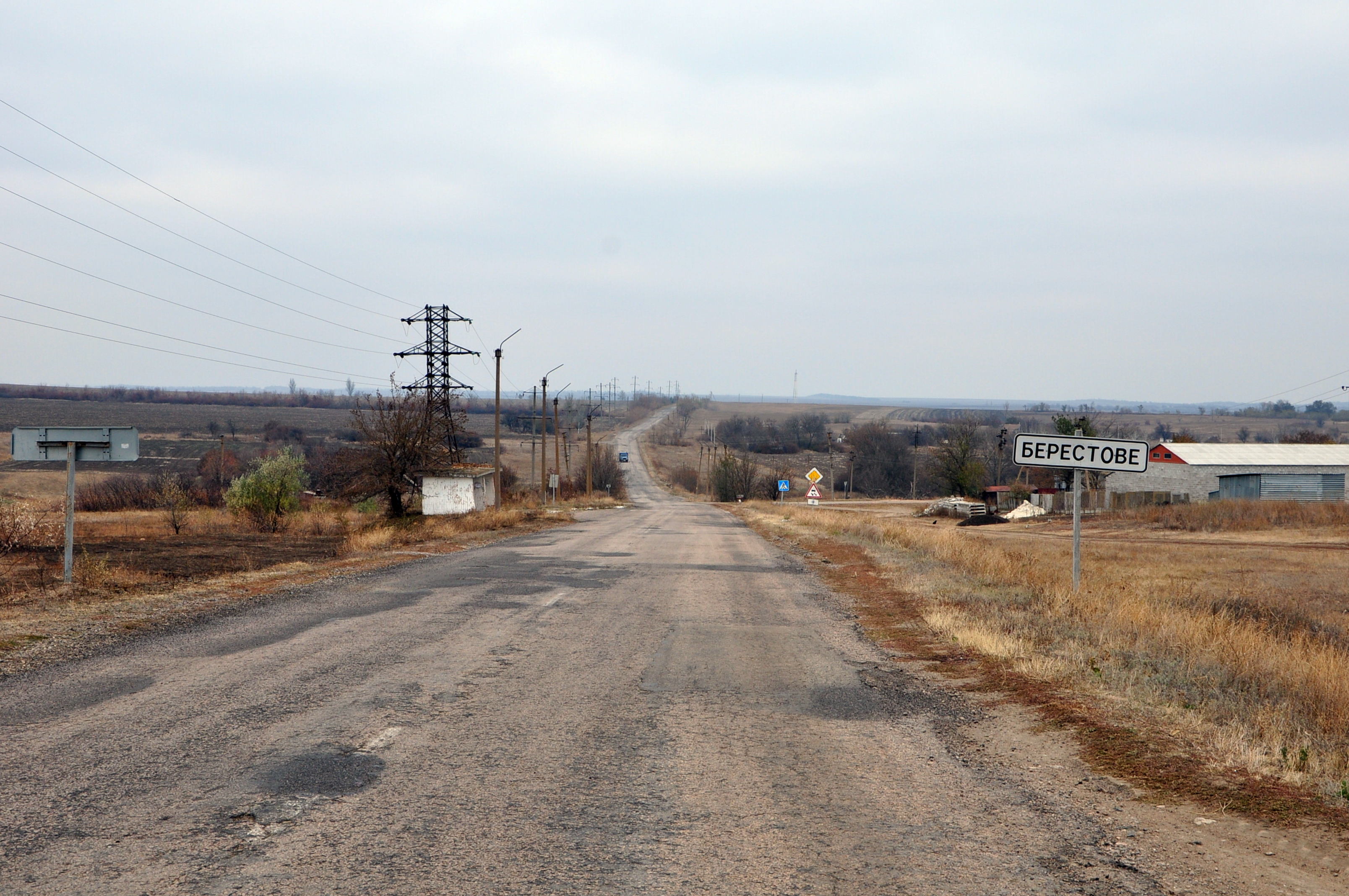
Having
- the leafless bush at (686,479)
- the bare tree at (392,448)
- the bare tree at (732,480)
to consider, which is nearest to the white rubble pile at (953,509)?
the bare tree at (732,480)

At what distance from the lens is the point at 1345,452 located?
64375mm

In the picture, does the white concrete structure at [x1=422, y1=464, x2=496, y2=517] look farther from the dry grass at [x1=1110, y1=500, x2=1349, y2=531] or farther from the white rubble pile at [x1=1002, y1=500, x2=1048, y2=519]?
the white rubble pile at [x1=1002, y1=500, x2=1048, y2=519]

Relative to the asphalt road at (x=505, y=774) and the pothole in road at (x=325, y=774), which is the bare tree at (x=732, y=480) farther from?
the pothole in road at (x=325, y=774)

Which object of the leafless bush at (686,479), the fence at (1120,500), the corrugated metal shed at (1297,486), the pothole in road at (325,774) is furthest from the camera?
the leafless bush at (686,479)

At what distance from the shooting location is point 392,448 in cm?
4600

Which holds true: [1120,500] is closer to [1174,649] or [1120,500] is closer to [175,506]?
[175,506]

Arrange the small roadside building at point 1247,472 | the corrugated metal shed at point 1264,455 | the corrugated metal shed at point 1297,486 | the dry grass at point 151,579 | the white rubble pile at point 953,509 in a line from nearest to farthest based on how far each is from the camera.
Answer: the dry grass at point 151,579, the corrugated metal shed at point 1297,486, the small roadside building at point 1247,472, the corrugated metal shed at point 1264,455, the white rubble pile at point 953,509

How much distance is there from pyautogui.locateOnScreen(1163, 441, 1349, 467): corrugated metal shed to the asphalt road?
2413 inches

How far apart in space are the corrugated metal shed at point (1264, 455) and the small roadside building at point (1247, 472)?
47mm

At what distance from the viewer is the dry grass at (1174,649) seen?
6.94 meters

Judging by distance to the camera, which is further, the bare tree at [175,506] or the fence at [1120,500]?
the fence at [1120,500]

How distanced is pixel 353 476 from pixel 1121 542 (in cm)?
3604

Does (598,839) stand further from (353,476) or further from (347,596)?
(353,476)

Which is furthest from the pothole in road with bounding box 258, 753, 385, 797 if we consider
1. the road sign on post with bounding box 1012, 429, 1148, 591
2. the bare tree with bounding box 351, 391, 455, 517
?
the bare tree with bounding box 351, 391, 455, 517
